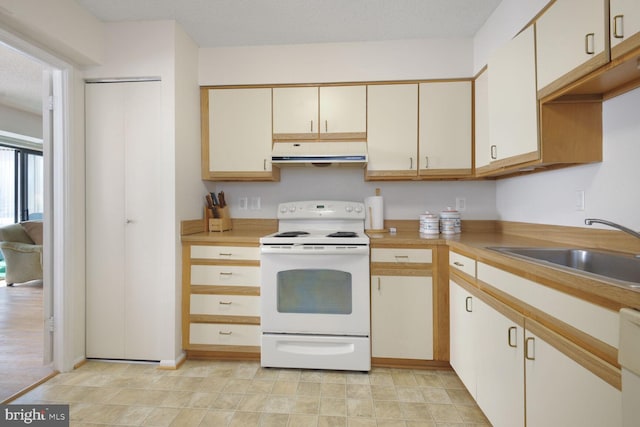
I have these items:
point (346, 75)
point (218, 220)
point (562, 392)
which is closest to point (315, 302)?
point (218, 220)

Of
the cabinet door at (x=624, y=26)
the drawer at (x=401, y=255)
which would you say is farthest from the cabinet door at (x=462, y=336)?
the cabinet door at (x=624, y=26)

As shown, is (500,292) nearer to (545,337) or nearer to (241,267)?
(545,337)

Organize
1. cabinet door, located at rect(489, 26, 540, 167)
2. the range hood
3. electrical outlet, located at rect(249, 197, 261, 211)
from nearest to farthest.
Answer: cabinet door, located at rect(489, 26, 540, 167)
the range hood
electrical outlet, located at rect(249, 197, 261, 211)

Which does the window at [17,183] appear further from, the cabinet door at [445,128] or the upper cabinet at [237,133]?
the cabinet door at [445,128]

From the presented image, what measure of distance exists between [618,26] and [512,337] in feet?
4.09

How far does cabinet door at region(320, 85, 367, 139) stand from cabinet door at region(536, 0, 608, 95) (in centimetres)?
127

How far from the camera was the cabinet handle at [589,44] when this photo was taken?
126 cm

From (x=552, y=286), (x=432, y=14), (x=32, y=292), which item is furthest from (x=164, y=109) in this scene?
(x=32, y=292)

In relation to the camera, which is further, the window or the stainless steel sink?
the window

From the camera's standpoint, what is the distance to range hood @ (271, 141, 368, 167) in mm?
2547

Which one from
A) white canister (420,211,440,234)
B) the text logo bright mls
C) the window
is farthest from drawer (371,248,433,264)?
the window

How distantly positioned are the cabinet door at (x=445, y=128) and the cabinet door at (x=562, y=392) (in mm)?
1609

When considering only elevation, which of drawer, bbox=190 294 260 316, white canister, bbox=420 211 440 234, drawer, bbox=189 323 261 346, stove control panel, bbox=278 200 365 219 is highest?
stove control panel, bbox=278 200 365 219

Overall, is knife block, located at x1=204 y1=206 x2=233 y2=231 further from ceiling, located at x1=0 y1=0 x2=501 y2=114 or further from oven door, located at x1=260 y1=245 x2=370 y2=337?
ceiling, located at x1=0 y1=0 x2=501 y2=114
